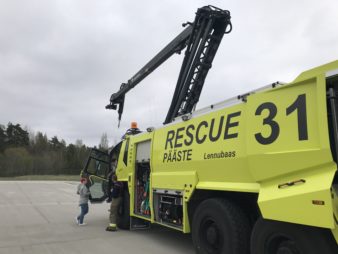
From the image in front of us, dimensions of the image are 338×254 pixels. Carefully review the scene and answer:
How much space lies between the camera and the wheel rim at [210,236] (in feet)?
18.0

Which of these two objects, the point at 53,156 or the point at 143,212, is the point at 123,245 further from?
the point at 53,156

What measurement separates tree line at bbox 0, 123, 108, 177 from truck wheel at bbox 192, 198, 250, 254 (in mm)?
61606

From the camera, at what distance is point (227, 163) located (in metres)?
5.41

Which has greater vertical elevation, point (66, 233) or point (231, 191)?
point (231, 191)

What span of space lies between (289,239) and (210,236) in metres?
1.64

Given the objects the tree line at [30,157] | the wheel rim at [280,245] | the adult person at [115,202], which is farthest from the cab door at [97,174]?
the tree line at [30,157]

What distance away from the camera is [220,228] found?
5.37 m

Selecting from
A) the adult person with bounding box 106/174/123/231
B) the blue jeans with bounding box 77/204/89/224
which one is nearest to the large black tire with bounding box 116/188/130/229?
the adult person with bounding box 106/174/123/231

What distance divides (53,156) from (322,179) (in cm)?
8575

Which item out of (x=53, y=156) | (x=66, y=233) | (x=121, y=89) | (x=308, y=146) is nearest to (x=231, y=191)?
(x=308, y=146)

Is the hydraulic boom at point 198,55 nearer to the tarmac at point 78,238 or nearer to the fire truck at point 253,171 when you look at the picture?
the fire truck at point 253,171

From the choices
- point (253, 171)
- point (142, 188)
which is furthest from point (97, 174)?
point (253, 171)

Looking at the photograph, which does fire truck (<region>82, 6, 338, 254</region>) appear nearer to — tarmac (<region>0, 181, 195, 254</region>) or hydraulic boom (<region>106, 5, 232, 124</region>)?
tarmac (<region>0, 181, 195, 254</region>)

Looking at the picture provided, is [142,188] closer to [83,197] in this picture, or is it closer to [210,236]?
[83,197]
